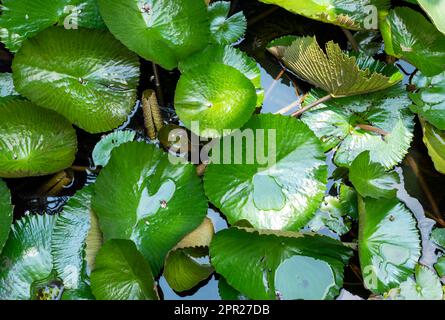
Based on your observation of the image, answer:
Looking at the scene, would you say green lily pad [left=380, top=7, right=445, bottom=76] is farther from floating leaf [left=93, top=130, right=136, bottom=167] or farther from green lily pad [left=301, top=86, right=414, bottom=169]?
floating leaf [left=93, top=130, right=136, bottom=167]

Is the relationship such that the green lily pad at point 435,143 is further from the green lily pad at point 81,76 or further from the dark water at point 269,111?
the green lily pad at point 81,76

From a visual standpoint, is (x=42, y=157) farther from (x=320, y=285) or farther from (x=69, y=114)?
(x=320, y=285)

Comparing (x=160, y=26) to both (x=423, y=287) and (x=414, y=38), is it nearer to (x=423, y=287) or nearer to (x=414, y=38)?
(x=414, y=38)

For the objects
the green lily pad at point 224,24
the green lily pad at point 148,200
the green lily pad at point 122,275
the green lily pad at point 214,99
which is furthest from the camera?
the green lily pad at point 224,24

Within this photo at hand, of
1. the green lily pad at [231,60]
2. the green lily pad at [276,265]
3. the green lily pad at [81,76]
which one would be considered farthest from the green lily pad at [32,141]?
the green lily pad at [276,265]

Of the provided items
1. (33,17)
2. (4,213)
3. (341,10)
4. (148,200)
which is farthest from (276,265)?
(33,17)

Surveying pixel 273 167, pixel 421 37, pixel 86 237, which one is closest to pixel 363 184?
pixel 273 167
